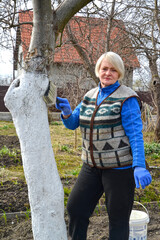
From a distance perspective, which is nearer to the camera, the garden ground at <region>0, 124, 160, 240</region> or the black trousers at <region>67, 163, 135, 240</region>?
the black trousers at <region>67, 163, 135, 240</region>

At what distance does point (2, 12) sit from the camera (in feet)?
10.3

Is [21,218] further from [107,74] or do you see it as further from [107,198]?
[107,74]

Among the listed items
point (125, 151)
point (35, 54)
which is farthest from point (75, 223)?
point (35, 54)

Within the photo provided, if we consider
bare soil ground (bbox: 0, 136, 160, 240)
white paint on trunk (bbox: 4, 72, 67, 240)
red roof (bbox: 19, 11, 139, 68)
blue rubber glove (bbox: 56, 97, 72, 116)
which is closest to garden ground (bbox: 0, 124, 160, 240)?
bare soil ground (bbox: 0, 136, 160, 240)

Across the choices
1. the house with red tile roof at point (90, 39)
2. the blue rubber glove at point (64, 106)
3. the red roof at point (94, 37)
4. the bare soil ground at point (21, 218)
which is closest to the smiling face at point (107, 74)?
the blue rubber glove at point (64, 106)

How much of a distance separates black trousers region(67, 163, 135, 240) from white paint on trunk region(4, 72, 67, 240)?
0.17 meters

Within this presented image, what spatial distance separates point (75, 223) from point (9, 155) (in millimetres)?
3774

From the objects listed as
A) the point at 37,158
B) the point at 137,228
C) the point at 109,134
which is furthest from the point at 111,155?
the point at 137,228

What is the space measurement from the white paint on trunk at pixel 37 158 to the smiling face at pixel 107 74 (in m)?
0.52

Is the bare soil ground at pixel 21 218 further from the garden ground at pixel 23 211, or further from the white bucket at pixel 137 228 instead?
the white bucket at pixel 137 228

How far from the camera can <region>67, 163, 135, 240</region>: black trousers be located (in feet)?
6.38

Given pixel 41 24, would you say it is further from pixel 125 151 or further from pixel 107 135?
pixel 125 151

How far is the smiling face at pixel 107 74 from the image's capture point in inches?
81.3

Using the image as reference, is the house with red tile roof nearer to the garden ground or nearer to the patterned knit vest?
the patterned knit vest
